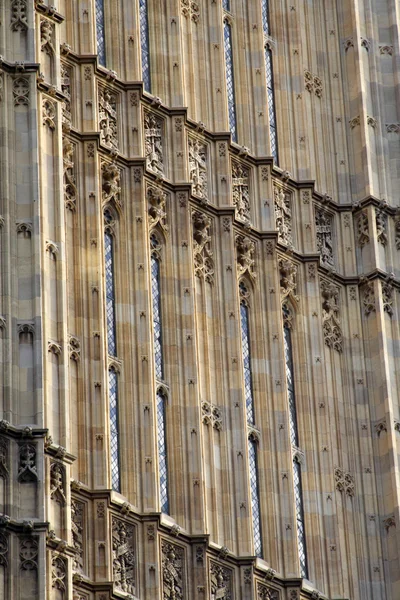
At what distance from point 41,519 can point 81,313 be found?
473 centimetres

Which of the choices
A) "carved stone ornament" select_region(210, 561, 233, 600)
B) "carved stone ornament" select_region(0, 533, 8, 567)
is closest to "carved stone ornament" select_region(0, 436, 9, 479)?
"carved stone ornament" select_region(0, 533, 8, 567)

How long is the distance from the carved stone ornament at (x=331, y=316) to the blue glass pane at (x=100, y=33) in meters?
5.24

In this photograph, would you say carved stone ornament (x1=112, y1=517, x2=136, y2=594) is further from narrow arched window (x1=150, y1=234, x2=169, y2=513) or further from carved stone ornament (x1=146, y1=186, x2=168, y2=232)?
carved stone ornament (x1=146, y1=186, x2=168, y2=232)

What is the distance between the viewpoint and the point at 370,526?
133 feet

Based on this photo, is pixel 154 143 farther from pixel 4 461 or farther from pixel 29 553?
pixel 29 553

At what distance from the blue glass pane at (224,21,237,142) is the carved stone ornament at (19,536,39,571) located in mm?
10552

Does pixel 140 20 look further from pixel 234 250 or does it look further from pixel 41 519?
pixel 41 519

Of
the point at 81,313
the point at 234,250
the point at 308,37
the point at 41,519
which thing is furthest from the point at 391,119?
the point at 41,519

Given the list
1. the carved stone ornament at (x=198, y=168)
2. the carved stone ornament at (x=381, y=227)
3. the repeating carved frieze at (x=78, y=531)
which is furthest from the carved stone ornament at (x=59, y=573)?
the carved stone ornament at (x=381, y=227)

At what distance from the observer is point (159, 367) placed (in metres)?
38.4

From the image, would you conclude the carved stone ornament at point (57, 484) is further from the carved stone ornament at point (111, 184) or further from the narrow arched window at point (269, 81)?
the narrow arched window at point (269, 81)

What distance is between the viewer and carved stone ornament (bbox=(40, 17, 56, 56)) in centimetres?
3775

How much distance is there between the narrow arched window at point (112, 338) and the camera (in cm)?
3691

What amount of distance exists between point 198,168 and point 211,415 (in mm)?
4287
